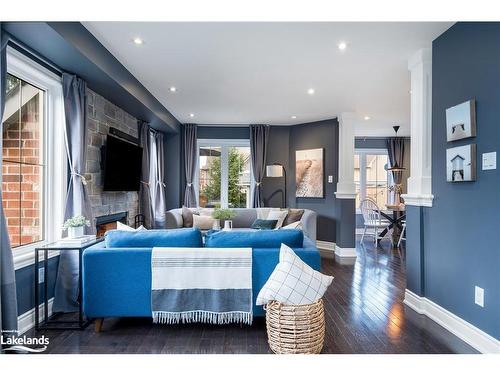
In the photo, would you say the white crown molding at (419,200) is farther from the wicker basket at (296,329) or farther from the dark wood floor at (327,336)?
the wicker basket at (296,329)

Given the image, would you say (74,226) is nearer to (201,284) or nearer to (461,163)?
(201,284)

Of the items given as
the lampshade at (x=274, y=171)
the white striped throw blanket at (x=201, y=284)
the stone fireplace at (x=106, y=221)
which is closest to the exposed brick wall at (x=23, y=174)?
the stone fireplace at (x=106, y=221)

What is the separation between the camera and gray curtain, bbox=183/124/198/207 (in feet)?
21.8

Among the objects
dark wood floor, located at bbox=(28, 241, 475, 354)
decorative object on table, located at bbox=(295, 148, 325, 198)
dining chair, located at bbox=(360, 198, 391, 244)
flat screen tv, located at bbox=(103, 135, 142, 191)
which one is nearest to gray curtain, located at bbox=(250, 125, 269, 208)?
decorative object on table, located at bbox=(295, 148, 325, 198)

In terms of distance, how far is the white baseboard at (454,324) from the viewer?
218 cm

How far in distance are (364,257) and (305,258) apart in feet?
11.0

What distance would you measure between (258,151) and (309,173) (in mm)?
1196

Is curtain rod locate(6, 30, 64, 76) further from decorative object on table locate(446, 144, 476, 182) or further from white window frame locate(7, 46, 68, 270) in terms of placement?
decorative object on table locate(446, 144, 476, 182)

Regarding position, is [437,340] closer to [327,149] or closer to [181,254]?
→ [181,254]

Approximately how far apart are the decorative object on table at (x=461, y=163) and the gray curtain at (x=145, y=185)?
4.30 metres

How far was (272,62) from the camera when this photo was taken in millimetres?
3326

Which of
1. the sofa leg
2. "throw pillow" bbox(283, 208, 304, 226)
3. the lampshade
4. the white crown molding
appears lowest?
the sofa leg

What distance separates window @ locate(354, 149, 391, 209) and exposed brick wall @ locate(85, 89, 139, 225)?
608 cm
